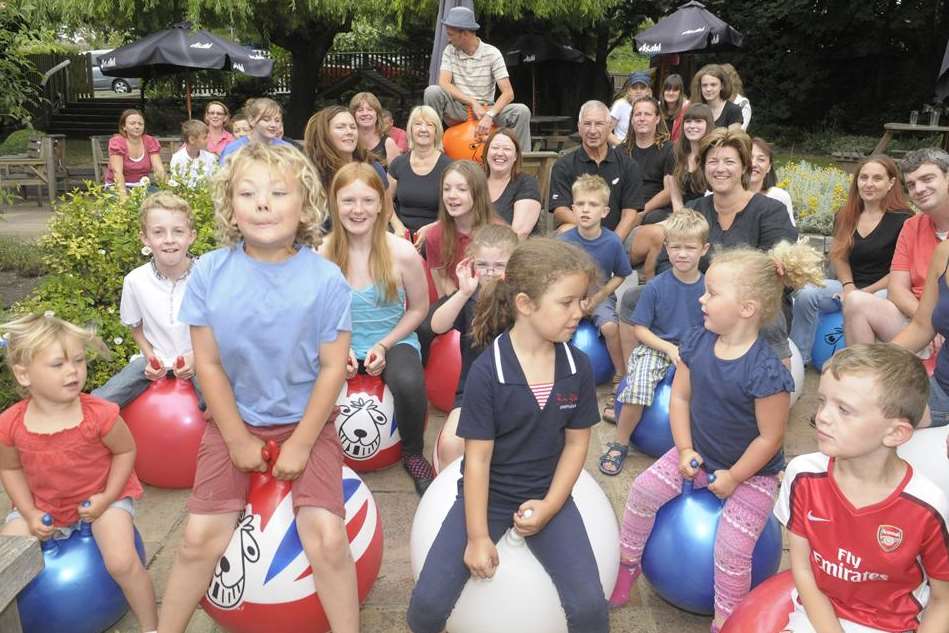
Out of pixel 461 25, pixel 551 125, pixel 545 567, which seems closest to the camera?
pixel 545 567

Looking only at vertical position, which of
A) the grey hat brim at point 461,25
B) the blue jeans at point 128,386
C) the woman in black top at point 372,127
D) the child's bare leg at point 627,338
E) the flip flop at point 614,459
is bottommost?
the flip flop at point 614,459

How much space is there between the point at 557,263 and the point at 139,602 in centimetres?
194

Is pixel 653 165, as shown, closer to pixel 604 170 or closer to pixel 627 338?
pixel 604 170

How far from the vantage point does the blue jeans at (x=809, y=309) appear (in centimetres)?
577

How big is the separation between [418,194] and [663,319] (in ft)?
7.93

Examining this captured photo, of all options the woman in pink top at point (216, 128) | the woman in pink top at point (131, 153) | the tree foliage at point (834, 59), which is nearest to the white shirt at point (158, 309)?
the woman in pink top at point (216, 128)


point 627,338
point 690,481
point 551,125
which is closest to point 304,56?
point 551,125

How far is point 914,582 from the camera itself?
8.26ft

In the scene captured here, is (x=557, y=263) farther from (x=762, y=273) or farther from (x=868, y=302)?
(x=868, y=302)

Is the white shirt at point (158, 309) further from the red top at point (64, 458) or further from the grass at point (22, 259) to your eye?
the grass at point (22, 259)

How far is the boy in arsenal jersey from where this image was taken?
2.46m

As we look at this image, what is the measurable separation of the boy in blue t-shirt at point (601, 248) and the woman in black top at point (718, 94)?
303cm

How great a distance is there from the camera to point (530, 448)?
297 centimetres

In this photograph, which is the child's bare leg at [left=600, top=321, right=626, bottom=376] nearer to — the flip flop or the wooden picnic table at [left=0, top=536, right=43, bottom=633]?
the flip flop
